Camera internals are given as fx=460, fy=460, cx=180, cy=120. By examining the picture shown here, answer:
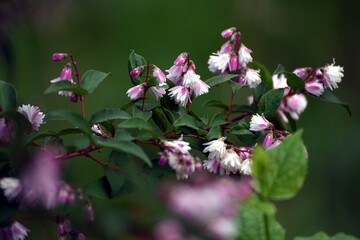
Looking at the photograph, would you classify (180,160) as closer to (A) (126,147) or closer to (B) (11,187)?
(A) (126,147)

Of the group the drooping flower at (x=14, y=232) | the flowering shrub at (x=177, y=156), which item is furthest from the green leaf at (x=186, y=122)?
the drooping flower at (x=14, y=232)

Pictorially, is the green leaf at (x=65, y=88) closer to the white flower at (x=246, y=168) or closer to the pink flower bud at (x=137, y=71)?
the pink flower bud at (x=137, y=71)

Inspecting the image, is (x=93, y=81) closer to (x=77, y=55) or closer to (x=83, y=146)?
(x=83, y=146)

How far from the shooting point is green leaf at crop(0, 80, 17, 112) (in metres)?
0.56

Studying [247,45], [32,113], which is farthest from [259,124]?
[247,45]

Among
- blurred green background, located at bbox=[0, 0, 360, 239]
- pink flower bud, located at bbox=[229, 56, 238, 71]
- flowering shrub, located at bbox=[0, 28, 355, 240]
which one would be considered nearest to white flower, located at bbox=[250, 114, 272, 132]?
flowering shrub, located at bbox=[0, 28, 355, 240]

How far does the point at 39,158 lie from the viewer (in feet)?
1.50

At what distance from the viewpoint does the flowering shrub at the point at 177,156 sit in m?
0.38

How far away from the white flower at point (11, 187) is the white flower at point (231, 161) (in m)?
0.25

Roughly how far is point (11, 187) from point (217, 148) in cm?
25

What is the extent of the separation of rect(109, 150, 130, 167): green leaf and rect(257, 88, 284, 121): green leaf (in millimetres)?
227

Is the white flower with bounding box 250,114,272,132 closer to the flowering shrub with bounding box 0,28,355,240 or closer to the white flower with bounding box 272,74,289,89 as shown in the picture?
the flowering shrub with bounding box 0,28,355,240

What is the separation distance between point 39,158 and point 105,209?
0.10 metres

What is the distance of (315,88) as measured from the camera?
0.71 metres
